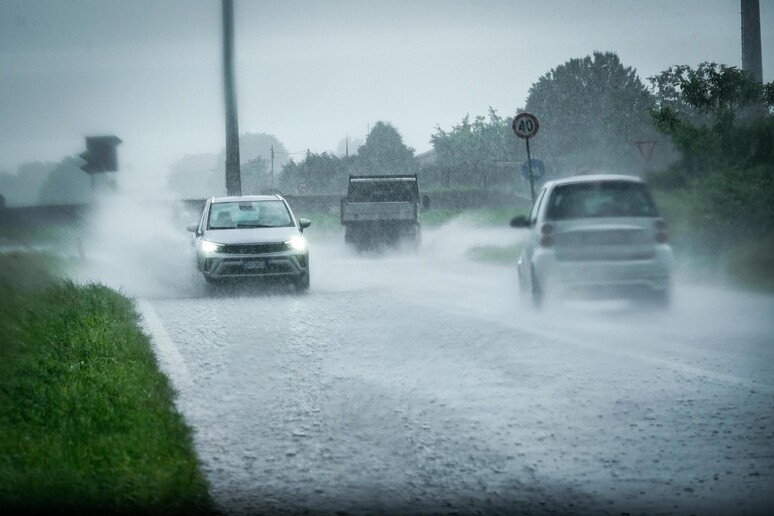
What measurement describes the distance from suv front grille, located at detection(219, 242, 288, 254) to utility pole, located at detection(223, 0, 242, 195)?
9.12 metres

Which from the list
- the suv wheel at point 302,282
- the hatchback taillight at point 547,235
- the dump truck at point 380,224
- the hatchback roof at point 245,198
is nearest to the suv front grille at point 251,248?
the suv wheel at point 302,282

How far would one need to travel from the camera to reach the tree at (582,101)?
9294 cm

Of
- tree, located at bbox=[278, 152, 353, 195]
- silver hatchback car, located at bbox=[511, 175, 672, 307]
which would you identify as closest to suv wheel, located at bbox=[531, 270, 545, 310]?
silver hatchback car, located at bbox=[511, 175, 672, 307]

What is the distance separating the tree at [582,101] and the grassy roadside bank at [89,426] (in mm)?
81809

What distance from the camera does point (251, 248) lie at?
18.8 meters

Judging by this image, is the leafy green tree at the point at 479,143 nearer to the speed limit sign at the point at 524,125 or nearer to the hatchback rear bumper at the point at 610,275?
A: the speed limit sign at the point at 524,125

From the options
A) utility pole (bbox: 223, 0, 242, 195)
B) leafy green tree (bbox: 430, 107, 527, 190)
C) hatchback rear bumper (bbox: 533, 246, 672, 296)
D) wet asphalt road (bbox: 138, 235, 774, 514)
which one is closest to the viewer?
wet asphalt road (bbox: 138, 235, 774, 514)

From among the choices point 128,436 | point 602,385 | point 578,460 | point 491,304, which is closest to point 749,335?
point 602,385

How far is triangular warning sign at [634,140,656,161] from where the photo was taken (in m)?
22.7

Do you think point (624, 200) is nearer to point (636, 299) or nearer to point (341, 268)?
point (636, 299)

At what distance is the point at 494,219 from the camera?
A: 4388 cm

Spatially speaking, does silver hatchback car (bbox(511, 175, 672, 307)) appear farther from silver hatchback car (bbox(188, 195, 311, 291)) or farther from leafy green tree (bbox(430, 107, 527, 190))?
leafy green tree (bbox(430, 107, 527, 190))

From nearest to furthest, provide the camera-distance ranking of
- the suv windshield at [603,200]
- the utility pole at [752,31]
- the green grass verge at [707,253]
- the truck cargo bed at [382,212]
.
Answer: the suv windshield at [603,200] → the green grass verge at [707,253] → the utility pole at [752,31] → the truck cargo bed at [382,212]

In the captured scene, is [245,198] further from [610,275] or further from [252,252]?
[610,275]
